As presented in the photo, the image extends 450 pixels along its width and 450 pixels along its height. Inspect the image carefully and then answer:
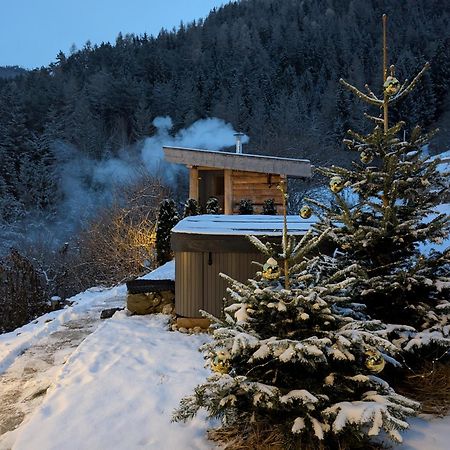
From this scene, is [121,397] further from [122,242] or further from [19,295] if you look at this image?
[122,242]

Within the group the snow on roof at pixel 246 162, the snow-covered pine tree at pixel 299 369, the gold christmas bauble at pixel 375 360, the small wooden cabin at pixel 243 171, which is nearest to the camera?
the snow-covered pine tree at pixel 299 369

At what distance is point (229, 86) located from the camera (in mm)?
36438

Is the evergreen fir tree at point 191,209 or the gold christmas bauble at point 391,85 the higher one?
the gold christmas bauble at point 391,85

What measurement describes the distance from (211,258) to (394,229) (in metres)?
2.66

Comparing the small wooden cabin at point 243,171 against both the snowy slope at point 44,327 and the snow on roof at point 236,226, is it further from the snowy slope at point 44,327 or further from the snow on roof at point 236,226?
the snow on roof at point 236,226

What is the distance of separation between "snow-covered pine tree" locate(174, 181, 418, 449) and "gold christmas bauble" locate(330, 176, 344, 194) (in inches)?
34.3

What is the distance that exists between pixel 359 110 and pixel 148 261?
20281mm

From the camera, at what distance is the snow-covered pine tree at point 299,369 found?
2.61 metres

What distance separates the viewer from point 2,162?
3144 cm

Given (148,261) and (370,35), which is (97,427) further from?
(370,35)

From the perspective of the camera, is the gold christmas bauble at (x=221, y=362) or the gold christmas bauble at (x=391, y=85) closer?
the gold christmas bauble at (x=221, y=362)

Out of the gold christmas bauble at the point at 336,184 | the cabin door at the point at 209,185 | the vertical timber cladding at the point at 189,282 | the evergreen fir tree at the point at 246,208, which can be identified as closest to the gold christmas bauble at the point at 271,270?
the gold christmas bauble at the point at 336,184

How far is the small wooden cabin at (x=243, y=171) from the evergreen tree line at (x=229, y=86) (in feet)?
38.1

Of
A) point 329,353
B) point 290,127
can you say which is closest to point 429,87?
point 290,127
